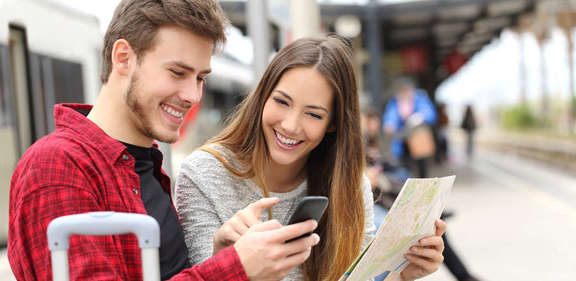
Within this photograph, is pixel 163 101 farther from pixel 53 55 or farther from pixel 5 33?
pixel 53 55

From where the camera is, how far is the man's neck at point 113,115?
140 centimetres

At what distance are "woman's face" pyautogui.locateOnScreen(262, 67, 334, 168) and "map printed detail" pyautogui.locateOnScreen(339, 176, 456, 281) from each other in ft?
1.61

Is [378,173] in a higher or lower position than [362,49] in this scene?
lower

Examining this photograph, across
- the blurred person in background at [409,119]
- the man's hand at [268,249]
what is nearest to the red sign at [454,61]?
the blurred person in background at [409,119]

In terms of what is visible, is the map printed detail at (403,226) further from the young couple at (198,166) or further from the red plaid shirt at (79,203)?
the red plaid shirt at (79,203)

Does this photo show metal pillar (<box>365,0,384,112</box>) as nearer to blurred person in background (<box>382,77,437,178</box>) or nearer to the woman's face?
blurred person in background (<box>382,77,437,178</box>)

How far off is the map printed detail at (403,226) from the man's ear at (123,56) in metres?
0.72

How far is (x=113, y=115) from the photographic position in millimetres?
1414

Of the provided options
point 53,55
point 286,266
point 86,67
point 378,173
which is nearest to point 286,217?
point 286,266

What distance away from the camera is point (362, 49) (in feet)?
51.0

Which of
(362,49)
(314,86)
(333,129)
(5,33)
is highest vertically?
(362,49)

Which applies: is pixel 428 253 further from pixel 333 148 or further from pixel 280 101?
pixel 280 101

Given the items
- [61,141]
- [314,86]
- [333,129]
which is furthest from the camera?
[333,129]

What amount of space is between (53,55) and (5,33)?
1939mm
